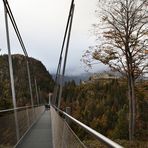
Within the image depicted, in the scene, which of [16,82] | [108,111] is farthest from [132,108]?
[108,111]

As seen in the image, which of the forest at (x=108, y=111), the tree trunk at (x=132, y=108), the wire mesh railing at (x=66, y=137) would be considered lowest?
the forest at (x=108, y=111)

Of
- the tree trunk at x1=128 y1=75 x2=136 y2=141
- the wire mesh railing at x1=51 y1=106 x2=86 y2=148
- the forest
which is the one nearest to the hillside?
the forest

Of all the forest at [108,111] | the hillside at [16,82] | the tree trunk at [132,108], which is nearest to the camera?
the hillside at [16,82]

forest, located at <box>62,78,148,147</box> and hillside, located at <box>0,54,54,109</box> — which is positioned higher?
hillside, located at <box>0,54,54,109</box>

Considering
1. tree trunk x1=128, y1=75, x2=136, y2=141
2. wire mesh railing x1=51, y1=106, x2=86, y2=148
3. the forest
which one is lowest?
the forest

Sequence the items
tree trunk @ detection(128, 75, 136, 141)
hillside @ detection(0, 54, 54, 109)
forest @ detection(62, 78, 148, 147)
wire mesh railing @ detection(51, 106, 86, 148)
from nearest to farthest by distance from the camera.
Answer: wire mesh railing @ detection(51, 106, 86, 148) < hillside @ detection(0, 54, 54, 109) < tree trunk @ detection(128, 75, 136, 141) < forest @ detection(62, 78, 148, 147)

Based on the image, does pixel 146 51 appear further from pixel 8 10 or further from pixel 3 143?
pixel 3 143

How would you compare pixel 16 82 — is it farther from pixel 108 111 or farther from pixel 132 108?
pixel 108 111

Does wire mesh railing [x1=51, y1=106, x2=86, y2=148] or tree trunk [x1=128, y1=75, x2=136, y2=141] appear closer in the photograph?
wire mesh railing [x1=51, y1=106, x2=86, y2=148]

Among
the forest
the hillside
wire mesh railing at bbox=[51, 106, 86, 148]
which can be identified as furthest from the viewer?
the forest

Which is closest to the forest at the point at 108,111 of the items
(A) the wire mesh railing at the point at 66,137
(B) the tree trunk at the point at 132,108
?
(B) the tree trunk at the point at 132,108

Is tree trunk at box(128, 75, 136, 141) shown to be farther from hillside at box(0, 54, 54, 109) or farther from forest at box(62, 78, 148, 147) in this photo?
hillside at box(0, 54, 54, 109)

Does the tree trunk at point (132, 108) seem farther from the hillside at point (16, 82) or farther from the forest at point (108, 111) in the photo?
the hillside at point (16, 82)

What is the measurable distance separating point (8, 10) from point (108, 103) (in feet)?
189
